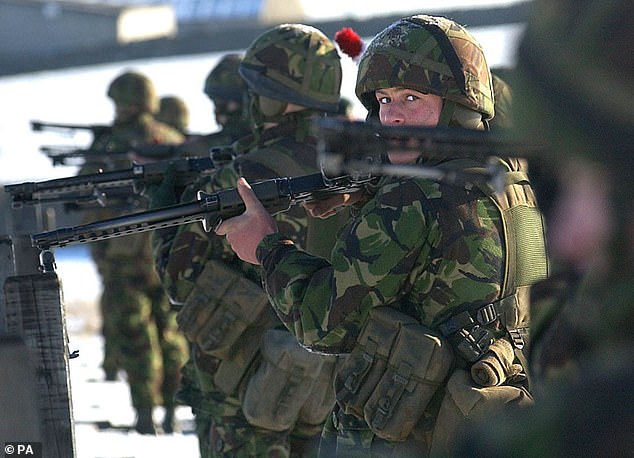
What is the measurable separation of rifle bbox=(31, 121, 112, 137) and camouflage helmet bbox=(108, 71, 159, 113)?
365 mm

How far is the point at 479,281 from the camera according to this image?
13.0 ft

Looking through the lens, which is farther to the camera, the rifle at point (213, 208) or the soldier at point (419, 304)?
the rifle at point (213, 208)

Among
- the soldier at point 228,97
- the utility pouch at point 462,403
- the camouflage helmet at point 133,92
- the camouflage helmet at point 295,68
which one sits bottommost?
the camouflage helmet at point 133,92

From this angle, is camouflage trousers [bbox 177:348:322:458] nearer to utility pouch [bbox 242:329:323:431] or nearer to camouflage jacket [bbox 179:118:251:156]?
utility pouch [bbox 242:329:323:431]

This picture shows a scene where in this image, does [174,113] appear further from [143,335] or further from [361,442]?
[361,442]

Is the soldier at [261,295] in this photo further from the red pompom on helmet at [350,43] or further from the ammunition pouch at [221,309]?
the red pompom on helmet at [350,43]

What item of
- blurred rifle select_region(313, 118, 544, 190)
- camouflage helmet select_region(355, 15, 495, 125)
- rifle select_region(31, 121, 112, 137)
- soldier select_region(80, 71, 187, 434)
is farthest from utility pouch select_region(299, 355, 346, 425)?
rifle select_region(31, 121, 112, 137)

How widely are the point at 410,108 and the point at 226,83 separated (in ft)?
15.4

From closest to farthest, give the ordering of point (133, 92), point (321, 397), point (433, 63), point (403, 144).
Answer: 1. point (403, 144)
2. point (433, 63)
3. point (321, 397)
4. point (133, 92)

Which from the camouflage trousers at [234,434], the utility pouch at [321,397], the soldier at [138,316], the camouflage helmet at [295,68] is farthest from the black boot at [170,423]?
the camouflage helmet at [295,68]

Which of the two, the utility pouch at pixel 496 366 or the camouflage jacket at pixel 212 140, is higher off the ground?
the utility pouch at pixel 496 366

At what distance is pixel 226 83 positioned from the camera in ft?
28.9

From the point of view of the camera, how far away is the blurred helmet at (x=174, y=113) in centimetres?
1254

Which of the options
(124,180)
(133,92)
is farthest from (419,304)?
(133,92)
